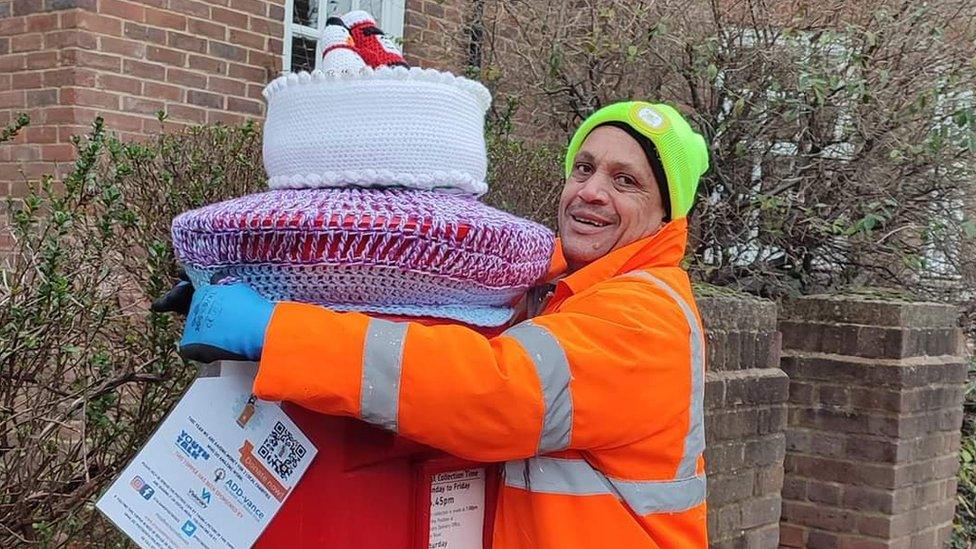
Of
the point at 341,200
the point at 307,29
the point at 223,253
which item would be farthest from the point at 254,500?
the point at 307,29

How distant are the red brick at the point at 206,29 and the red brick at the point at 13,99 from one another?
2.82ft

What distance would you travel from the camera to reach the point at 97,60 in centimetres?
477

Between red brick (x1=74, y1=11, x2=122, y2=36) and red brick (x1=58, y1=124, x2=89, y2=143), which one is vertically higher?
red brick (x1=74, y1=11, x2=122, y2=36)

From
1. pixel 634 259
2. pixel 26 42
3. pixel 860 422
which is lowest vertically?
pixel 860 422

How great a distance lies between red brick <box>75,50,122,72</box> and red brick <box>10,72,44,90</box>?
0.28m

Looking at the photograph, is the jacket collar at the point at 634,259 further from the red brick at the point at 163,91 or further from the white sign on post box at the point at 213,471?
the red brick at the point at 163,91

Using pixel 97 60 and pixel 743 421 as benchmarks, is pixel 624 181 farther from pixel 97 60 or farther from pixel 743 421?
pixel 97 60

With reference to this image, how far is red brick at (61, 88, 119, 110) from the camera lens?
474 cm

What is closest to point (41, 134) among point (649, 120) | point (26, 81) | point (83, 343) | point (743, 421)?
point (26, 81)

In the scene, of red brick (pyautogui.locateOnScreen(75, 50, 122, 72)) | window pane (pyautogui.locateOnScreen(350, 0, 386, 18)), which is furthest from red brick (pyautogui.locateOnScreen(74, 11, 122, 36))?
window pane (pyautogui.locateOnScreen(350, 0, 386, 18))

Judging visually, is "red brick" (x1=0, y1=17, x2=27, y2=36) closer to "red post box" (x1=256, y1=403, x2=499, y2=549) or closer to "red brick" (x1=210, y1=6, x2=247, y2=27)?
"red brick" (x1=210, y1=6, x2=247, y2=27)

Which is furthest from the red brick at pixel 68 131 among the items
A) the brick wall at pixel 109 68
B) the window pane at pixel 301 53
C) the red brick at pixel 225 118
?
the window pane at pixel 301 53

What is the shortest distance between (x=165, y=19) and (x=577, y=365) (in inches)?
153

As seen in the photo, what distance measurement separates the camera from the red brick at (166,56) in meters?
4.96
